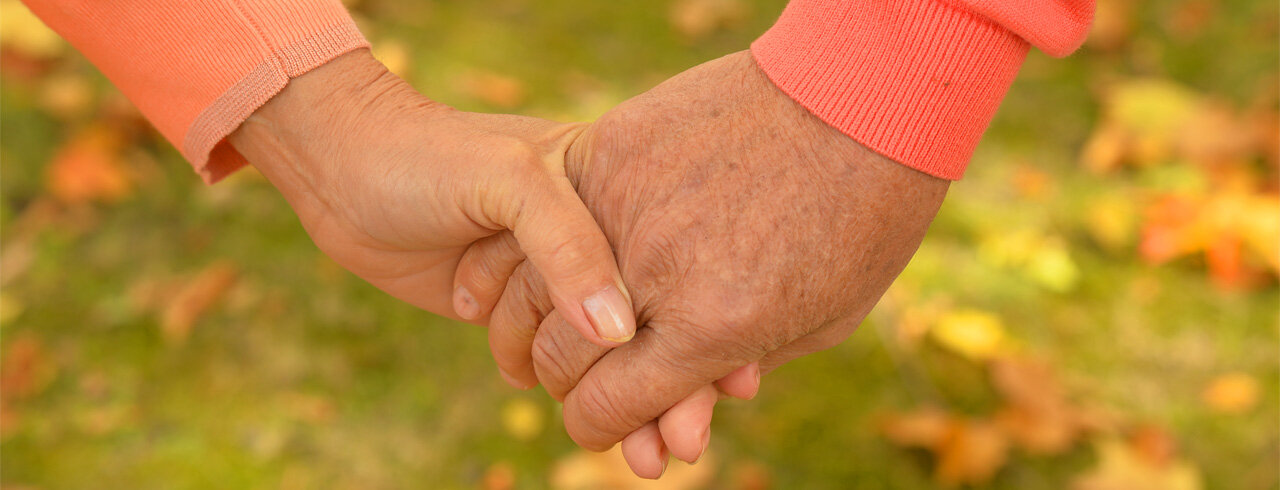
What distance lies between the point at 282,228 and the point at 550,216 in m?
1.43

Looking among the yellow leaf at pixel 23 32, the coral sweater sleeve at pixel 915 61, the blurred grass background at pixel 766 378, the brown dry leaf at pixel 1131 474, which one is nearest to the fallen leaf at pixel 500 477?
the blurred grass background at pixel 766 378

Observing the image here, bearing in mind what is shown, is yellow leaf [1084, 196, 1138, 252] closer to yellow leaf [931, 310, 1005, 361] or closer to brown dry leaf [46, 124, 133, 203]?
yellow leaf [931, 310, 1005, 361]

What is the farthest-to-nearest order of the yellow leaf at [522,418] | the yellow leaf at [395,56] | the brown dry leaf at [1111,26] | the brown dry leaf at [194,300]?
the brown dry leaf at [1111,26] → the yellow leaf at [395,56] → the brown dry leaf at [194,300] → the yellow leaf at [522,418]

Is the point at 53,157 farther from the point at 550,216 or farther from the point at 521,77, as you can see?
the point at 550,216

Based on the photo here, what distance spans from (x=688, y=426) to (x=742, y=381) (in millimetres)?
142

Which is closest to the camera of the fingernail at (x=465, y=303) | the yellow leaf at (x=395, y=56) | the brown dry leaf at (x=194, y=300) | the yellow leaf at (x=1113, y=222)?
the fingernail at (x=465, y=303)

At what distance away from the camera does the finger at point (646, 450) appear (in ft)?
5.56

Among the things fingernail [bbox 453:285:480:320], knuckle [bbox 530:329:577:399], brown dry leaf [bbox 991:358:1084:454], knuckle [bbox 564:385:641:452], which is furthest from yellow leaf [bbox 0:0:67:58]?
brown dry leaf [bbox 991:358:1084:454]

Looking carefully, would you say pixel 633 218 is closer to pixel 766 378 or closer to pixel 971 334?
pixel 766 378

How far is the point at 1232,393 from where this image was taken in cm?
230

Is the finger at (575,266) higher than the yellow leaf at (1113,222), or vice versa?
the finger at (575,266)

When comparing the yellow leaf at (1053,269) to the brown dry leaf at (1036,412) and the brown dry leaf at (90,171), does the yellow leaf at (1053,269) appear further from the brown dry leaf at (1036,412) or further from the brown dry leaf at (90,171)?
the brown dry leaf at (90,171)

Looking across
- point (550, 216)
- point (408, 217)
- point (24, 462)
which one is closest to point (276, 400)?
point (24, 462)

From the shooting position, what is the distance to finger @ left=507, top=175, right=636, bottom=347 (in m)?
1.49
